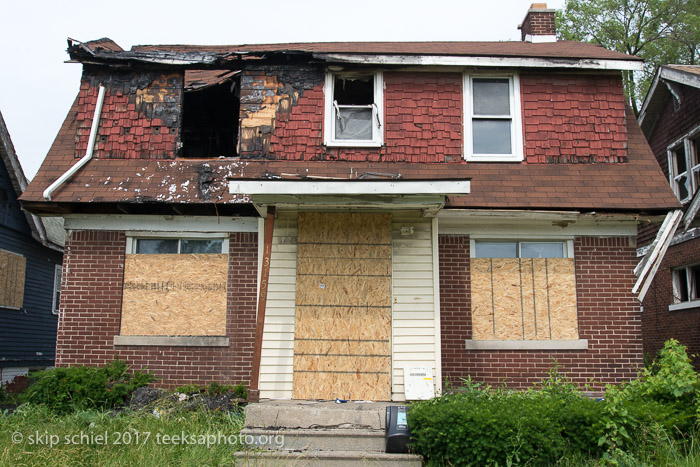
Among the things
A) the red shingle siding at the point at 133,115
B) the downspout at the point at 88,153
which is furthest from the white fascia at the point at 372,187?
the downspout at the point at 88,153

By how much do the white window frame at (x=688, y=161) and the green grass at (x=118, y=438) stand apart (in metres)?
12.0

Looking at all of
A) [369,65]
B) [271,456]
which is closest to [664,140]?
[369,65]

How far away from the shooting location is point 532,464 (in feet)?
21.0

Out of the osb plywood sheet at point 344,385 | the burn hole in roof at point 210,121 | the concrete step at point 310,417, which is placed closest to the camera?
the concrete step at point 310,417

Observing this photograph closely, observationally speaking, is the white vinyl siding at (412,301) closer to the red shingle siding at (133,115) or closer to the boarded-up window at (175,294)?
the boarded-up window at (175,294)

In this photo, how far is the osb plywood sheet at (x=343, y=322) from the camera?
8.83 metres

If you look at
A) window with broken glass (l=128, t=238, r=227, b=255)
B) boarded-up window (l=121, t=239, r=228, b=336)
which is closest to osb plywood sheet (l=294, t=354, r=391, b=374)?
boarded-up window (l=121, t=239, r=228, b=336)

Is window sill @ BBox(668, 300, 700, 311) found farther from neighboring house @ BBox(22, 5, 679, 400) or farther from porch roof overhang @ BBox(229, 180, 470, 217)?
porch roof overhang @ BBox(229, 180, 470, 217)

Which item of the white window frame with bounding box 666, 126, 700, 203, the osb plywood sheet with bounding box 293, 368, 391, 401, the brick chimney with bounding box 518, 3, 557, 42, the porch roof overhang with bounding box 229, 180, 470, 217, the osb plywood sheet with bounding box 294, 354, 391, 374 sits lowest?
the osb plywood sheet with bounding box 293, 368, 391, 401

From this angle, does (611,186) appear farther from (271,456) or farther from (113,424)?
(113,424)

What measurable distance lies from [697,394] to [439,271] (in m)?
3.86

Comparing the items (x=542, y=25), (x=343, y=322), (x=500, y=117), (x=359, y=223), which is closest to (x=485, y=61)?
(x=500, y=117)

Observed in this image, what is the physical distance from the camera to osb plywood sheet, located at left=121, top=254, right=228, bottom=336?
9.35 metres

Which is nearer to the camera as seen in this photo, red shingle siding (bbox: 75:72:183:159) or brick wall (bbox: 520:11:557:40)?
red shingle siding (bbox: 75:72:183:159)
